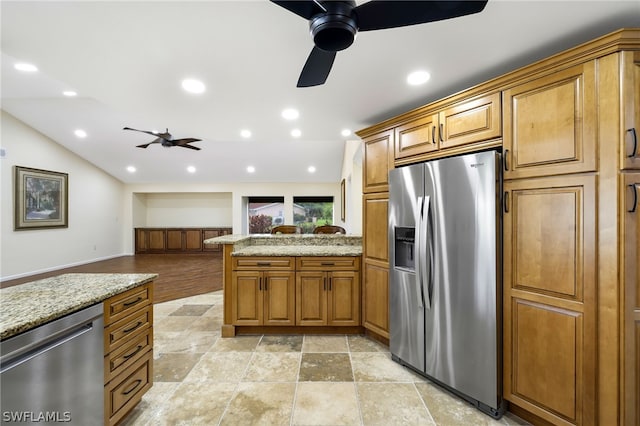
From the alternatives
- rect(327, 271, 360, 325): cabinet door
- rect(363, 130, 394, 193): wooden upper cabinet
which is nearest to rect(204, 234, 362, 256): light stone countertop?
rect(327, 271, 360, 325): cabinet door

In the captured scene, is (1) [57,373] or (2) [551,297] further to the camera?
(2) [551,297]

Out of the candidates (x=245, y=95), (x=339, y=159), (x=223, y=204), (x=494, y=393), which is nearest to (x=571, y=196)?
(x=494, y=393)

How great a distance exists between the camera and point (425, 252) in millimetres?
1985

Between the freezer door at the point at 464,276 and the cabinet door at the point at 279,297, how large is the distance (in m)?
1.38

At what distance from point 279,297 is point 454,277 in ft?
5.71

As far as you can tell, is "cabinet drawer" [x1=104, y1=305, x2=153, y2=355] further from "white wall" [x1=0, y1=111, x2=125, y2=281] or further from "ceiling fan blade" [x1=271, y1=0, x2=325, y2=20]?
"white wall" [x1=0, y1=111, x2=125, y2=281]

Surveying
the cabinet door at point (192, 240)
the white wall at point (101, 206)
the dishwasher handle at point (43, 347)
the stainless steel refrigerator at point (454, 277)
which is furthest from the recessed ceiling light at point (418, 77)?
the cabinet door at point (192, 240)

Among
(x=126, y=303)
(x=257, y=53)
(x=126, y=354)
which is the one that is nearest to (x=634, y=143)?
(x=257, y=53)

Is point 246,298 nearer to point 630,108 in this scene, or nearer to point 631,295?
point 631,295

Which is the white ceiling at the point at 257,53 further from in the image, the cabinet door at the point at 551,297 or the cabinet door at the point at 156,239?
the cabinet door at the point at 156,239

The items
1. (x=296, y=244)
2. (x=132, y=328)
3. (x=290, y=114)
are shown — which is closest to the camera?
(x=132, y=328)

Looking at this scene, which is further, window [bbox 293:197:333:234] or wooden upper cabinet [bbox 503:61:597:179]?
window [bbox 293:197:333:234]

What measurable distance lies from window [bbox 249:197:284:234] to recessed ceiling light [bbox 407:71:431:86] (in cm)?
791

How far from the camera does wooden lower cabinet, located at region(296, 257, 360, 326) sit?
2.83 meters
